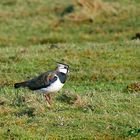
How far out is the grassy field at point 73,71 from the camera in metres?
11.5

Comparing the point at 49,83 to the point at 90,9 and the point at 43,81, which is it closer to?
the point at 43,81

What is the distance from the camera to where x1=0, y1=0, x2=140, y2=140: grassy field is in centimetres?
1149

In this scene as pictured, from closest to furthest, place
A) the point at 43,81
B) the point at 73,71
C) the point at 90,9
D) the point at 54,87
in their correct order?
the point at 54,87, the point at 43,81, the point at 73,71, the point at 90,9

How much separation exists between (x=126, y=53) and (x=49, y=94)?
20.4ft

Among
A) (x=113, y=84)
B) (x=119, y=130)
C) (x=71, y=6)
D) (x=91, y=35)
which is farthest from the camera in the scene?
(x=71, y=6)

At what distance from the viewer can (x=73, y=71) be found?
17578 mm

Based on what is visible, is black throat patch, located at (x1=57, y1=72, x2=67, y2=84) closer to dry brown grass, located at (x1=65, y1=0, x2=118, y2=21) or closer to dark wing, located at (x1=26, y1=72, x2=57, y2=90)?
dark wing, located at (x1=26, y1=72, x2=57, y2=90)

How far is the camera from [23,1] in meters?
34.4

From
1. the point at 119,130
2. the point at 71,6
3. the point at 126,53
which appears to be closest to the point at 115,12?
the point at 71,6

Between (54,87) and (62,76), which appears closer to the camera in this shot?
(54,87)

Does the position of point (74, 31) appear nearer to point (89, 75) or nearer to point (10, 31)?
point (10, 31)

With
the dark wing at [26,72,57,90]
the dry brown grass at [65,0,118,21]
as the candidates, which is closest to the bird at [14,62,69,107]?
the dark wing at [26,72,57,90]

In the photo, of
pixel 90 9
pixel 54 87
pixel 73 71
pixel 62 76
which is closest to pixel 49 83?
pixel 54 87

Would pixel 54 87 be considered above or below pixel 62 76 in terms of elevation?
below
